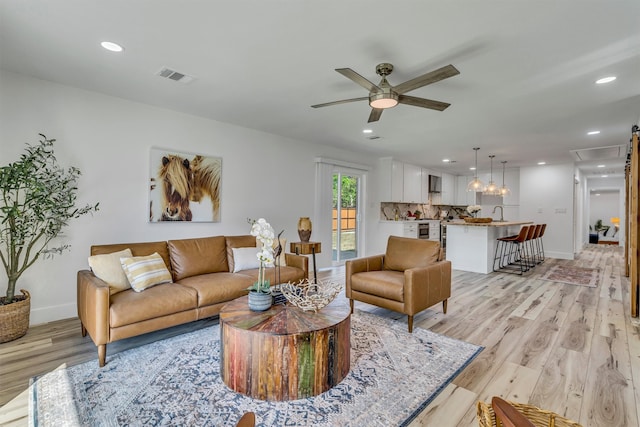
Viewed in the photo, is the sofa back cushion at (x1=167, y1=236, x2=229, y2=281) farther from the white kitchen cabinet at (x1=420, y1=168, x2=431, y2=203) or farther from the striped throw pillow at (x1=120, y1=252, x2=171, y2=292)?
the white kitchen cabinet at (x1=420, y1=168, x2=431, y2=203)

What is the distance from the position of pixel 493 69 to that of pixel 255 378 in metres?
3.25

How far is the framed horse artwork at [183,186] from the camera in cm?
388

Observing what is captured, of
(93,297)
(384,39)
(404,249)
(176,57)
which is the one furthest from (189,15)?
(404,249)

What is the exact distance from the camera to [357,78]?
2363mm

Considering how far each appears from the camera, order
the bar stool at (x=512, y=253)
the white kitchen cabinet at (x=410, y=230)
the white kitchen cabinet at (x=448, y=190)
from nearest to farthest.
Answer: the bar stool at (x=512, y=253) < the white kitchen cabinet at (x=410, y=230) < the white kitchen cabinet at (x=448, y=190)

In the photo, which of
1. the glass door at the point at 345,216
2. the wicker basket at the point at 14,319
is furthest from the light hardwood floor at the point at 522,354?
the glass door at the point at 345,216

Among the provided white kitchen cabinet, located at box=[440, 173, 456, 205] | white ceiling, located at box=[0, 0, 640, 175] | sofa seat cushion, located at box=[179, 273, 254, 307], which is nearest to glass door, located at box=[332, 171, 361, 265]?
white ceiling, located at box=[0, 0, 640, 175]

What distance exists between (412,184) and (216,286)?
6.43 metres

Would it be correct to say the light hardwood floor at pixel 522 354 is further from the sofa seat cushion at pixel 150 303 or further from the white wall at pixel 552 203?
the white wall at pixel 552 203

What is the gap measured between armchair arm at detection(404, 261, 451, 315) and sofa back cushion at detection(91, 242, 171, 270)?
261 centimetres

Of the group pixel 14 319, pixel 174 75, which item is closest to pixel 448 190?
pixel 174 75

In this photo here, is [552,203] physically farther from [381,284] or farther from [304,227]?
[381,284]

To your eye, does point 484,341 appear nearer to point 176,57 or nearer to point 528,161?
point 176,57

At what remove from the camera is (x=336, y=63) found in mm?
2691
